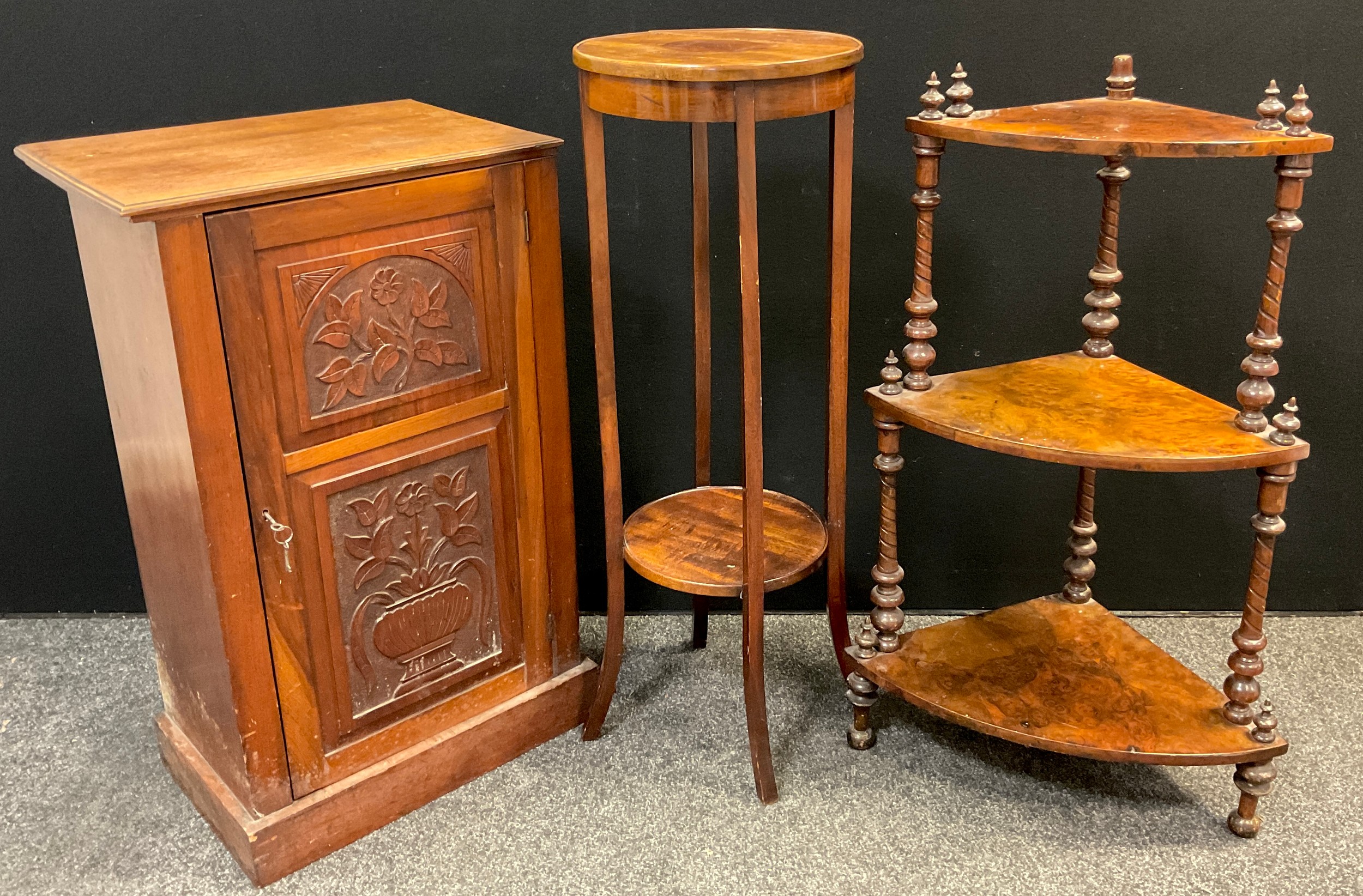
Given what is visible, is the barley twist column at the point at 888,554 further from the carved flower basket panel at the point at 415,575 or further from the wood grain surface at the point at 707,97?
the carved flower basket panel at the point at 415,575

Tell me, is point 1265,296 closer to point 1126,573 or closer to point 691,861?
point 1126,573

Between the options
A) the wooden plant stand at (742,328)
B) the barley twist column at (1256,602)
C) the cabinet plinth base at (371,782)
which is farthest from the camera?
the cabinet plinth base at (371,782)

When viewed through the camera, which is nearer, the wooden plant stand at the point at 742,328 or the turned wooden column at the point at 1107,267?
the wooden plant stand at the point at 742,328

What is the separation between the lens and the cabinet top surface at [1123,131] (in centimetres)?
178

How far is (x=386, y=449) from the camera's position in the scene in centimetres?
201

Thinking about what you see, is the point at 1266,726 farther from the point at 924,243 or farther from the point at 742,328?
the point at 742,328

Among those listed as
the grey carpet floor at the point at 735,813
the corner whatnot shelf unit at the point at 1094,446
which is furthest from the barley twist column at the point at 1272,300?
the grey carpet floor at the point at 735,813

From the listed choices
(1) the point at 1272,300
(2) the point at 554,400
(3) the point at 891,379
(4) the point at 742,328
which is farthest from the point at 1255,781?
(2) the point at 554,400

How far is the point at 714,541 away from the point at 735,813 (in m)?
0.50

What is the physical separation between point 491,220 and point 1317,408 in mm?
1830

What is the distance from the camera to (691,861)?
2090mm

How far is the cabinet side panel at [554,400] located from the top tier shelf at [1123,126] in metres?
0.63

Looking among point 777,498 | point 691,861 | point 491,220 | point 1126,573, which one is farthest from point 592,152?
point 1126,573

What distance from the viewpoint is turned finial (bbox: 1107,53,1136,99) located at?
2090mm
